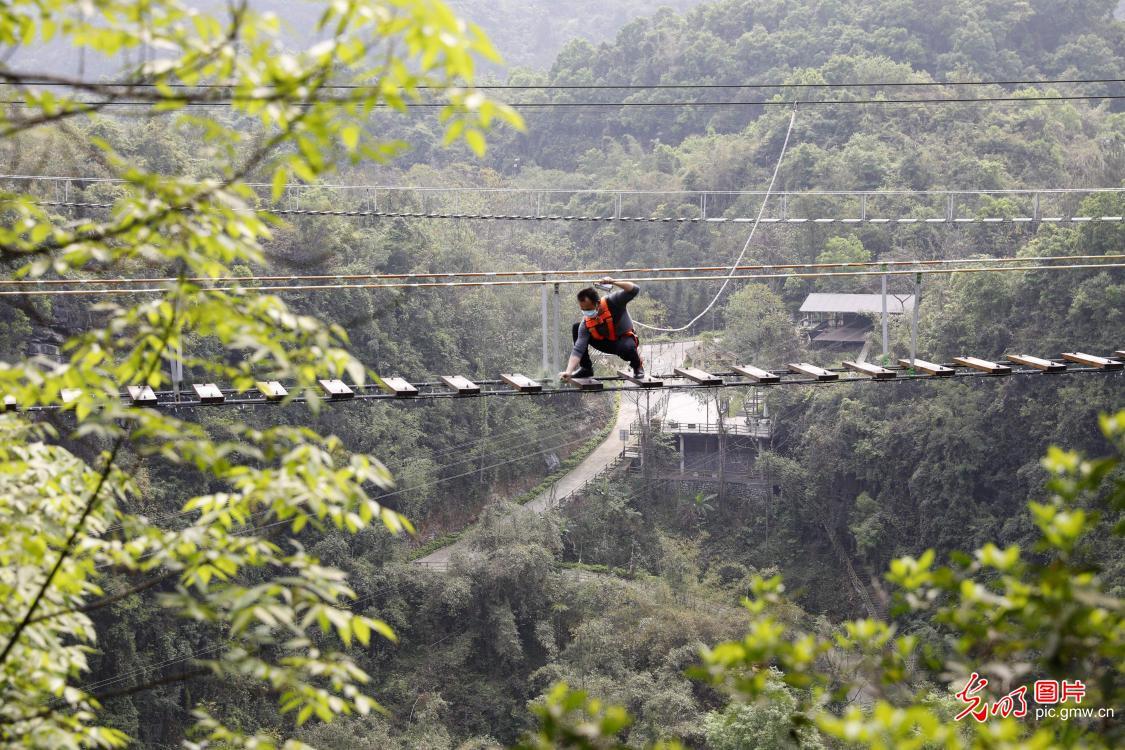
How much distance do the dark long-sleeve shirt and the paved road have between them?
12956 mm

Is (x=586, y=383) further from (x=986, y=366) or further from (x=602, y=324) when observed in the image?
(x=986, y=366)

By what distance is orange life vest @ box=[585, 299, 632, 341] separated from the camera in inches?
241

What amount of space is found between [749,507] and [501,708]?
7.35 metres

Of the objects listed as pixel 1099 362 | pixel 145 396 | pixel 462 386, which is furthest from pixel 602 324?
pixel 1099 362

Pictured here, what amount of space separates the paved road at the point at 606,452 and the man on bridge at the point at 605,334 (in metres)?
12.9

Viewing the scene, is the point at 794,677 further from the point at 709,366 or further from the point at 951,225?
the point at 951,225

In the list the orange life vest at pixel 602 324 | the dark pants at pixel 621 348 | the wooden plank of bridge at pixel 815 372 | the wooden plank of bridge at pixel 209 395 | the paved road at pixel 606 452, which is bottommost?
the paved road at pixel 606 452

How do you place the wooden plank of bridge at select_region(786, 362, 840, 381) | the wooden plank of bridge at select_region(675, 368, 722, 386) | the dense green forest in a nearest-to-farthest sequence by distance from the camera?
the wooden plank of bridge at select_region(675, 368, 722, 386) → the wooden plank of bridge at select_region(786, 362, 840, 381) → the dense green forest

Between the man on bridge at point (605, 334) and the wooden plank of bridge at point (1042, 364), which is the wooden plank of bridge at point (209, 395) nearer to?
the man on bridge at point (605, 334)

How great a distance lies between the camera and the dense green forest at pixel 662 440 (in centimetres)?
1424

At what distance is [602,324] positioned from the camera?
6137mm

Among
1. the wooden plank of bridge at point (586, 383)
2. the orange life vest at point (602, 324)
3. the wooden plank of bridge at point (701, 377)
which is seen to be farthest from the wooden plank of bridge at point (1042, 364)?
the wooden plank of bridge at point (586, 383)

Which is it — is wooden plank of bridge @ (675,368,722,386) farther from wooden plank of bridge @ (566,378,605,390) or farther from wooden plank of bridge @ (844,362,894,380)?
wooden plank of bridge @ (844,362,894,380)

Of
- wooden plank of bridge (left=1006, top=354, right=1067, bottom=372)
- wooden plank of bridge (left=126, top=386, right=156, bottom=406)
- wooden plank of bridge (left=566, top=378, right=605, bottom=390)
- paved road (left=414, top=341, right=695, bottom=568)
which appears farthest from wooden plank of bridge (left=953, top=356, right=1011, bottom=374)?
paved road (left=414, top=341, right=695, bottom=568)
